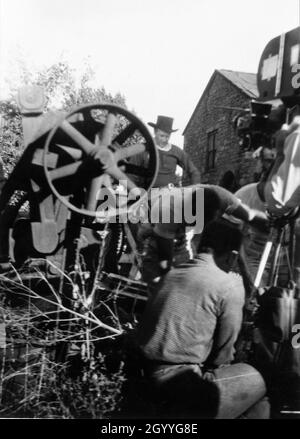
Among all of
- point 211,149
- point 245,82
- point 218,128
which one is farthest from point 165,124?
point 245,82

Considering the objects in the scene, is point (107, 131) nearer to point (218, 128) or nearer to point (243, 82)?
point (218, 128)

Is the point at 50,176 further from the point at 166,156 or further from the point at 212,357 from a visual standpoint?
the point at 166,156

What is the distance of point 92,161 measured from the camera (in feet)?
10.3

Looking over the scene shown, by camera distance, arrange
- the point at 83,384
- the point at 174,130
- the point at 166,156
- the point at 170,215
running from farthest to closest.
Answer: the point at 174,130 → the point at 166,156 → the point at 170,215 → the point at 83,384

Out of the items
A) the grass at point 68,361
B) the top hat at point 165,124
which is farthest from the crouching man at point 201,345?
the top hat at point 165,124

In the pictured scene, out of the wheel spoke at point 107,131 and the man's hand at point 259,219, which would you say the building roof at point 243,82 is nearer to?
the man's hand at point 259,219

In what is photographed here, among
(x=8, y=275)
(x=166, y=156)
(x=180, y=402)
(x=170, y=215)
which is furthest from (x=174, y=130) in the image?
(x=180, y=402)

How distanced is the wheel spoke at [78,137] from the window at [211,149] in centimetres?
617

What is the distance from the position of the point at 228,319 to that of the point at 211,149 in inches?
288

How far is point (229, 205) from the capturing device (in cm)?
321

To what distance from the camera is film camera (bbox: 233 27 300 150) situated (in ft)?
10.9

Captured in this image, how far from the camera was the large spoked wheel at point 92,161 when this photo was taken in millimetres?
3119

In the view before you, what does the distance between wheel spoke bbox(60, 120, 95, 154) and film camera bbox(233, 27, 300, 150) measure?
1.24 m

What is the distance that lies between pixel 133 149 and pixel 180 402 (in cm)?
176
